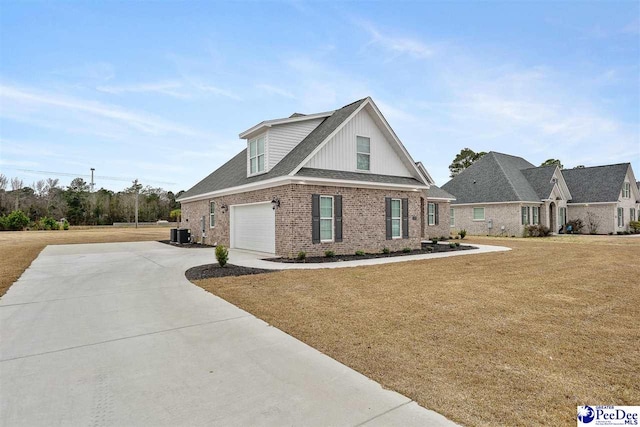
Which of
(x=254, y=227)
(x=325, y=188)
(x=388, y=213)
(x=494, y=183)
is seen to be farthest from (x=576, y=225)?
(x=254, y=227)

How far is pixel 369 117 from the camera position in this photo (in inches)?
601

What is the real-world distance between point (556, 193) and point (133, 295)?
111 feet

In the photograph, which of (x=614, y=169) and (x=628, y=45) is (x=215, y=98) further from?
(x=614, y=169)

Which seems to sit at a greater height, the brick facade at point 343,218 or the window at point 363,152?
the window at point 363,152

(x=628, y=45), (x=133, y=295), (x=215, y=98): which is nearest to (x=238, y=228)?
(x=215, y=98)

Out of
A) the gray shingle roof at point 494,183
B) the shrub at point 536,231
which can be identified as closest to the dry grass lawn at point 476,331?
the shrub at point 536,231

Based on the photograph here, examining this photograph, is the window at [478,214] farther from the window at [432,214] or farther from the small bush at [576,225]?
the small bush at [576,225]

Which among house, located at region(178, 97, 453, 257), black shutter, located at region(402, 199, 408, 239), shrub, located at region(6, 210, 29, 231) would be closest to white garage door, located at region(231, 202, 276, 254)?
house, located at region(178, 97, 453, 257)

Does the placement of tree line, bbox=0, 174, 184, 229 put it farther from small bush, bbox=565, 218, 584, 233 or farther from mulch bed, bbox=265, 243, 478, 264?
small bush, bbox=565, 218, 584, 233

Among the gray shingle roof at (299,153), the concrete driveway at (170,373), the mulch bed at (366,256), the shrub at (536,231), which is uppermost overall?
the gray shingle roof at (299,153)

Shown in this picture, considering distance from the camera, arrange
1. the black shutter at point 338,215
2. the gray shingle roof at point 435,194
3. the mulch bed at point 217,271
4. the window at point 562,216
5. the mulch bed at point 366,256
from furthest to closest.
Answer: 1. the window at point 562,216
2. the gray shingle roof at point 435,194
3. the black shutter at point 338,215
4. the mulch bed at point 366,256
5. the mulch bed at point 217,271

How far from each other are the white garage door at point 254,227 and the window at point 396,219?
5.55 m

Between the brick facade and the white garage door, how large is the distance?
410mm

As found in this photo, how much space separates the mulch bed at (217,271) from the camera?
9.30 meters
